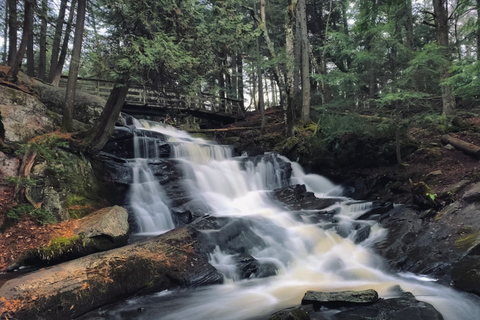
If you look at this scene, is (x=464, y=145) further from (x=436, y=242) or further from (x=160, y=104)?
(x=160, y=104)

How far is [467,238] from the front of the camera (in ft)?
21.0

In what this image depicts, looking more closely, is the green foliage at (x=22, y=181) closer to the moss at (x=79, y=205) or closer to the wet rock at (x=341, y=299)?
the moss at (x=79, y=205)

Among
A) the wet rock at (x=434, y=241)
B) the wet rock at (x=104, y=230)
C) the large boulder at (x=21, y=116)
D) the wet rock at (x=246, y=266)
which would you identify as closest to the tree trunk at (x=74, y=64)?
the large boulder at (x=21, y=116)

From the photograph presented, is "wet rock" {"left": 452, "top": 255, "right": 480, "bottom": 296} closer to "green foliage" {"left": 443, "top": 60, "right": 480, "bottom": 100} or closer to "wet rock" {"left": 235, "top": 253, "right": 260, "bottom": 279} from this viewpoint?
"wet rock" {"left": 235, "top": 253, "right": 260, "bottom": 279}

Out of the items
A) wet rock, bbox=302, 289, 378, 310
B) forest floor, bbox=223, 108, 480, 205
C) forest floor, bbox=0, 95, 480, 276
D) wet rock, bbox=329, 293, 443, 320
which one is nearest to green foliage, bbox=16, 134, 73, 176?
forest floor, bbox=0, 95, 480, 276

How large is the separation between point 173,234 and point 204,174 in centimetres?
574

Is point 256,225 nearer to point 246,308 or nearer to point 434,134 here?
point 246,308

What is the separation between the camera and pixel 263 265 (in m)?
7.09

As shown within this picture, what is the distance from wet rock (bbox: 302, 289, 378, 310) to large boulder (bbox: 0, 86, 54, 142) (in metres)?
8.51

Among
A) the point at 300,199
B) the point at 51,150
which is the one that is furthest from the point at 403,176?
the point at 51,150

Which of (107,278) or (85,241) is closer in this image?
(107,278)

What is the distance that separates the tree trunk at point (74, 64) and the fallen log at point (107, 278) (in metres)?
5.94

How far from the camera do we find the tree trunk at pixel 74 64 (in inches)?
387

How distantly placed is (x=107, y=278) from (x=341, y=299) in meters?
3.84
